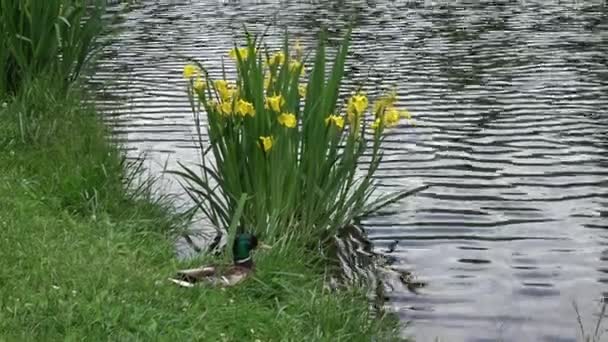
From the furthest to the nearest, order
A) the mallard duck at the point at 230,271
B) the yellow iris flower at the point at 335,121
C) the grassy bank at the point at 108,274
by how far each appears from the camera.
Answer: the yellow iris flower at the point at 335,121 < the mallard duck at the point at 230,271 < the grassy bank at the point at 108,274

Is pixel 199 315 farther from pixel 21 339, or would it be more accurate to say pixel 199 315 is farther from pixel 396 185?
pixel 396 185

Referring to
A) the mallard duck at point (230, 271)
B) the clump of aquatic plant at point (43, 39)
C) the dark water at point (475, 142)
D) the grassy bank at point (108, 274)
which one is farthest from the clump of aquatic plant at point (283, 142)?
the clump of aquatic plant at point (43, 39)

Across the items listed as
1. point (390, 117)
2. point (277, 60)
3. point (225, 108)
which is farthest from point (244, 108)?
point (390, 117)

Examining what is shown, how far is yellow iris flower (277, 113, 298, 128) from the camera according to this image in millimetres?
7656

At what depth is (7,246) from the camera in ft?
20.6

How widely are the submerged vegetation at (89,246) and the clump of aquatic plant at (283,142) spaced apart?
74mm

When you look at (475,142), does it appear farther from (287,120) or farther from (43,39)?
(287,120)

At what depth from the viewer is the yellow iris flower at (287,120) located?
7656 mm

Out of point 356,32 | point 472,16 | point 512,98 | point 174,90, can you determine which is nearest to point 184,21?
point 356,32

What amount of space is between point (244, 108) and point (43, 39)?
2884 millimetres

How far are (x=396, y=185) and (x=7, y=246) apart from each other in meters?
5.18

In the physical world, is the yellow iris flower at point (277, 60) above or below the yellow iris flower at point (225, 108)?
above

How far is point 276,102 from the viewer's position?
301 inches

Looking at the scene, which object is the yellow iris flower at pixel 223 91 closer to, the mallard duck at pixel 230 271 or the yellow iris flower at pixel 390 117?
the yellow iris flower at pixel 390 117
